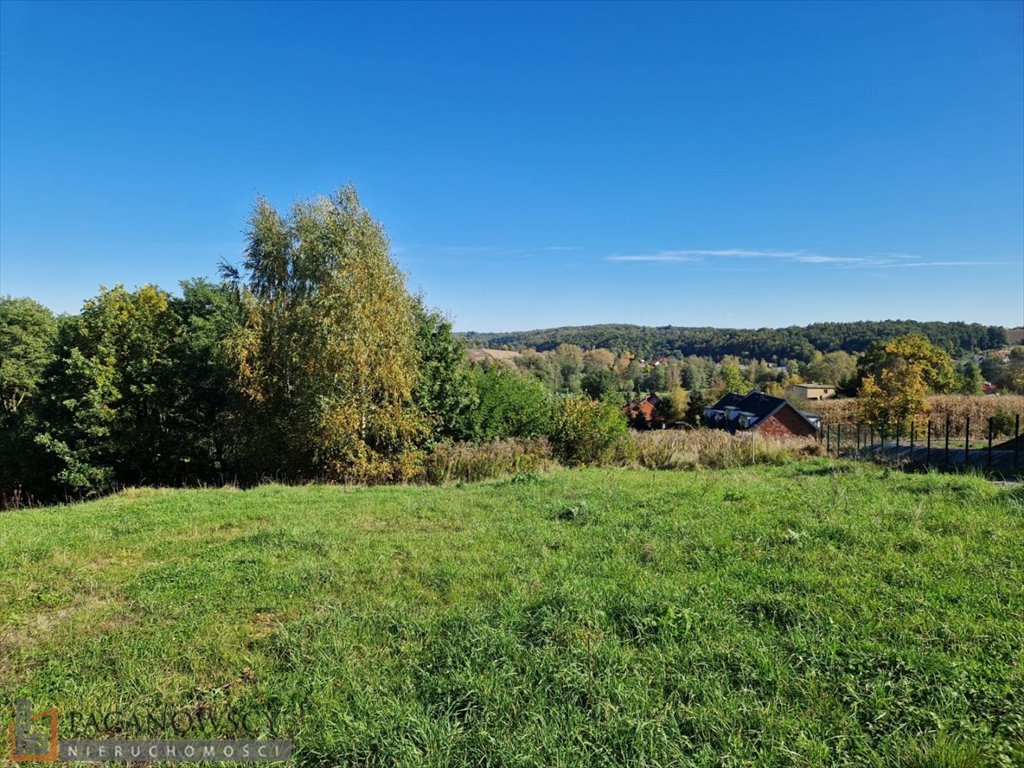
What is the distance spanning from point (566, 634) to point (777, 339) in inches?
5081

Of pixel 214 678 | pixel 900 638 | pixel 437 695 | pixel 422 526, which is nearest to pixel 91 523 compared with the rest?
pixel 422 526

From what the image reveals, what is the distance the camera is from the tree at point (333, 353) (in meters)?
12.8

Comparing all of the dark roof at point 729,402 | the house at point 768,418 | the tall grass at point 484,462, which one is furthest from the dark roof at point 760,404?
the tall grass at point 484,462

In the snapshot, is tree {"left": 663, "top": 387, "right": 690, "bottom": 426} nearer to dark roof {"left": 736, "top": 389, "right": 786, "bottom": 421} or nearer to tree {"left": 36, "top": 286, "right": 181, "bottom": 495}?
dark roof {"left": 736, "top": 389, "right": 786, "bottom": 421}

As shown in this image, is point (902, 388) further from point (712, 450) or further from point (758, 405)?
point (712, 450)

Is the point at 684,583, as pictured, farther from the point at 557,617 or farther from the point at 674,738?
the point at 674,738

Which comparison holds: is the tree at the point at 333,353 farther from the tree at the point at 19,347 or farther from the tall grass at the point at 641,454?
the tree at the point at 19,347

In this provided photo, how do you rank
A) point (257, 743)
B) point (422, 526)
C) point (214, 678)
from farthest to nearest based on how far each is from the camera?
point (422, 526)
point (214, 678)
point (257, 743)

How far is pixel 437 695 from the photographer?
261 cm

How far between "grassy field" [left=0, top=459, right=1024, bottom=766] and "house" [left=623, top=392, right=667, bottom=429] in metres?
42.8

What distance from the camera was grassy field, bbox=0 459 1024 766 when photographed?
2.28 meters

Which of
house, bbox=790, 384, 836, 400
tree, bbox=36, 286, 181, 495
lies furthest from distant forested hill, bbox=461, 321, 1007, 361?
tree, bbox=36, 286, 181, 495

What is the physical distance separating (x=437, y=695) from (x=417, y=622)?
796mm

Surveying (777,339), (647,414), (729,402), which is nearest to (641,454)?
(729,402)
